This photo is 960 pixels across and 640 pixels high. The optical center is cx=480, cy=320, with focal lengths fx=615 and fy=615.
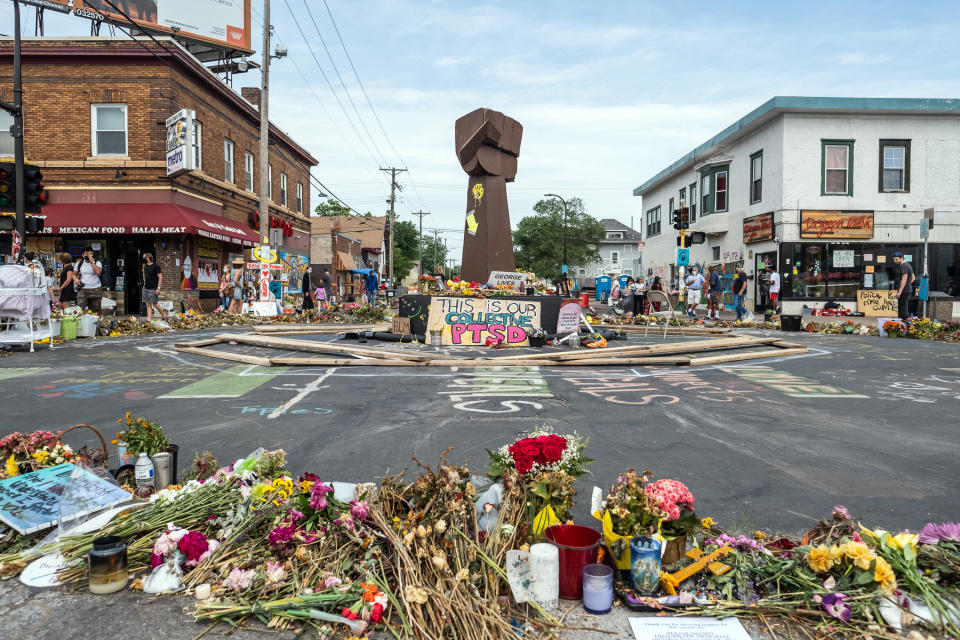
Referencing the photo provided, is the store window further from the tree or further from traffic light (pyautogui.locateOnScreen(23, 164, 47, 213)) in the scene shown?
the tree

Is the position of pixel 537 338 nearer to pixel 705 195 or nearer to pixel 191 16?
pixel 705 195

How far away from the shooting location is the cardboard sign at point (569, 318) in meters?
13.6

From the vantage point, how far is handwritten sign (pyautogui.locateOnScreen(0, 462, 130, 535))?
3.24 meters

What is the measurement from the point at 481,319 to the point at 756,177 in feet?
63.7

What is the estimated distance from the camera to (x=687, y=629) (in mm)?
2584

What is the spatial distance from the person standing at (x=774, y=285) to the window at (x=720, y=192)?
6.75 m

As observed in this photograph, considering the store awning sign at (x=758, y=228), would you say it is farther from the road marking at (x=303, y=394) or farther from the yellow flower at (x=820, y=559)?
the yellow flower at (x=820, y=559)

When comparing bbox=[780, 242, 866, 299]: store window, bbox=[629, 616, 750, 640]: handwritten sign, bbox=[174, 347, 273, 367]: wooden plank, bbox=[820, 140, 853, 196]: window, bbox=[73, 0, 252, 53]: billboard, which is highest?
bbox=[73, 0, 252, 53]: billboard

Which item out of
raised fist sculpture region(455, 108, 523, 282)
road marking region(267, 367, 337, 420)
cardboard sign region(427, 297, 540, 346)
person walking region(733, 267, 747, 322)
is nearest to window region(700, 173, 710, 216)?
person walking region(733, 267, 747, 322)

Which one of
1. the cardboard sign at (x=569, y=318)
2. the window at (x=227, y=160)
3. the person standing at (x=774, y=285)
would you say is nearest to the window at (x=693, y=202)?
the person standing at (x=774, y=285)

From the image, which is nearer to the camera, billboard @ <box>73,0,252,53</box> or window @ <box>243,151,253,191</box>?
billboard @ <box>73,0,252,53</box>

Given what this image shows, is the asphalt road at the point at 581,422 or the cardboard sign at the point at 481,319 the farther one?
the cardboard sign at the point at 481,319

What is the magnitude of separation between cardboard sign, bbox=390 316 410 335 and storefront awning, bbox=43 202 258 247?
1127 centimetres

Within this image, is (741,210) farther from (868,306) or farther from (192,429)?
(192,429)
